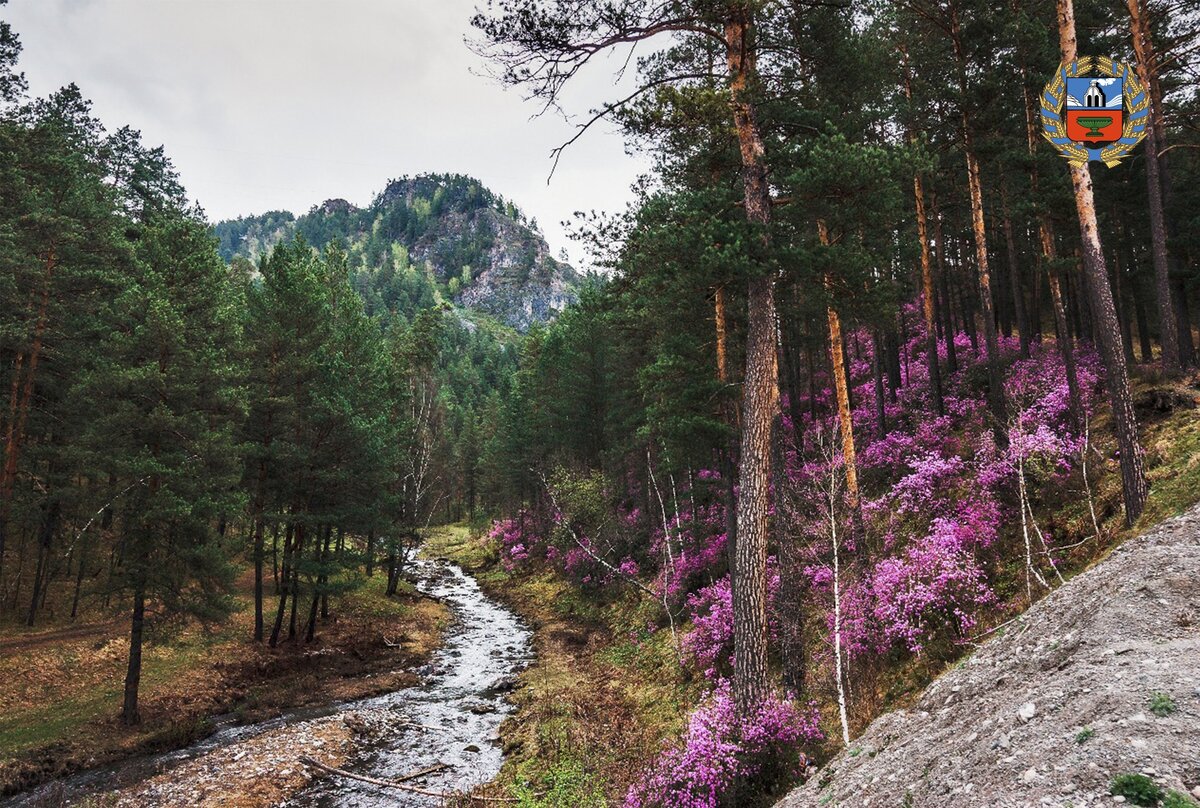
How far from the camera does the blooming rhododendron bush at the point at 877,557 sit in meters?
9.09

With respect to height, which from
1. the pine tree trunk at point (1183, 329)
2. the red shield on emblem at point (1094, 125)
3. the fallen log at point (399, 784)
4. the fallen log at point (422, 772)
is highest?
the red shield on emblem at point (1094, 125)

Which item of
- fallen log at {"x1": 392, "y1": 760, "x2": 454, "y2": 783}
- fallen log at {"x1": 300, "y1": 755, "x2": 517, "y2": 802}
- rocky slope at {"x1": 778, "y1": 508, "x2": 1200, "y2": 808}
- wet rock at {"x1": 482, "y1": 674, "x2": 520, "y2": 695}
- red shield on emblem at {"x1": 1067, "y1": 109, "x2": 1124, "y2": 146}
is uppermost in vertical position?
red shield on emblem at {"x1": 1067, "y1": 109, "x2": 1124, "y2": 146}

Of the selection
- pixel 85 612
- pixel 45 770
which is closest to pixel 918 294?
pixel 45 770

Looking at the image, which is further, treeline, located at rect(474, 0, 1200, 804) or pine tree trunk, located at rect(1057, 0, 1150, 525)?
pine tree trunk, located at rect(1057, 0, 1150, 525)

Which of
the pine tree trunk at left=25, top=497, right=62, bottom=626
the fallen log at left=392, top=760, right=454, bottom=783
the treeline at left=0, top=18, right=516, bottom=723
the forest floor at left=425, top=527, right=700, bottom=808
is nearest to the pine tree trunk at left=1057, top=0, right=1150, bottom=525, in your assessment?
the forest floor at left=425, top=527, right=700, bottom=808

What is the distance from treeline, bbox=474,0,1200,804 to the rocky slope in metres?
2.56

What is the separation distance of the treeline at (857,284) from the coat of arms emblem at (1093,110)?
0.71 m

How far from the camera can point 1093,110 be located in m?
12.0

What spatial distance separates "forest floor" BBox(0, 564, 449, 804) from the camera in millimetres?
14164

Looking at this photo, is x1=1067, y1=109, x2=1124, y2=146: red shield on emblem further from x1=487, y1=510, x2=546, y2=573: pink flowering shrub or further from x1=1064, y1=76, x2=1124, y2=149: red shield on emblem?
x1=487, y1=510, x2=546, y2=573: pink flowering shrub

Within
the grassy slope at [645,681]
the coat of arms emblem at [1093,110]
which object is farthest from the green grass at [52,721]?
the coat of arms emblem at [1093,110]

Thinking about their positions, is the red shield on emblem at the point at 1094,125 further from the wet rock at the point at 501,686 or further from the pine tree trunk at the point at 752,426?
the wet rock at the point at 501,686

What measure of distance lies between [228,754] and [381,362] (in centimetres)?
2075

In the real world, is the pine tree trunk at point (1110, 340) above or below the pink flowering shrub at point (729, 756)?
above
